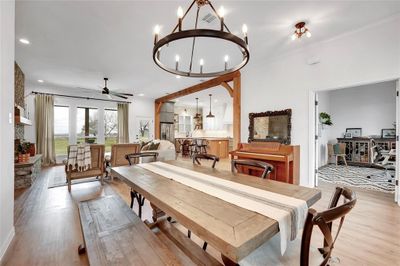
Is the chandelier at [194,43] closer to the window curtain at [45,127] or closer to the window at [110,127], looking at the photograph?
the window at [110,127]

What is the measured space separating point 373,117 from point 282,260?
742cm

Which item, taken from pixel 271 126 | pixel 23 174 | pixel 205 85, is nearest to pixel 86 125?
pixel 23 174

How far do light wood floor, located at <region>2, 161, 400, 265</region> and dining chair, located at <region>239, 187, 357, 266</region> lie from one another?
83cm

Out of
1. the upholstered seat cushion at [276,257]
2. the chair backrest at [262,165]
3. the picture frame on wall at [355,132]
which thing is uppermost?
the picture frame on wall at [355,132]

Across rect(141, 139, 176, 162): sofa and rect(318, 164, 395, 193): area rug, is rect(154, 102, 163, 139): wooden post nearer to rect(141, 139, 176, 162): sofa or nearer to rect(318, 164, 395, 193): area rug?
rect(141, 139, 176, 162): sofa

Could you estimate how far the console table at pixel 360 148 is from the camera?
5506 mm

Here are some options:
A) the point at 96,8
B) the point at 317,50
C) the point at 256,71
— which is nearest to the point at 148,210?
the point at 96,8

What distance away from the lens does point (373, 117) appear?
5988mm

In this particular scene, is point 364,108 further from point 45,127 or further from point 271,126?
point 45,127

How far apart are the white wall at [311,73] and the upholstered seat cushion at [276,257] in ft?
9.82

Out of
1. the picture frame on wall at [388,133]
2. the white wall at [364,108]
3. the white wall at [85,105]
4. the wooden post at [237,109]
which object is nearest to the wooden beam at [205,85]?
the wooden post at [237,109]

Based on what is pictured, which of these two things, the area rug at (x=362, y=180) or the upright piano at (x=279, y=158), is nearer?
the upright piano at (x=279, y=158)

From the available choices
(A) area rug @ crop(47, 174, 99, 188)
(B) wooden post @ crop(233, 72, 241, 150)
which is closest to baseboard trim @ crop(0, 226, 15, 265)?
(A) area rug @ crop(47, 174, 99, 188)

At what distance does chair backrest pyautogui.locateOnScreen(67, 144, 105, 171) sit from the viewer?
398 cm
